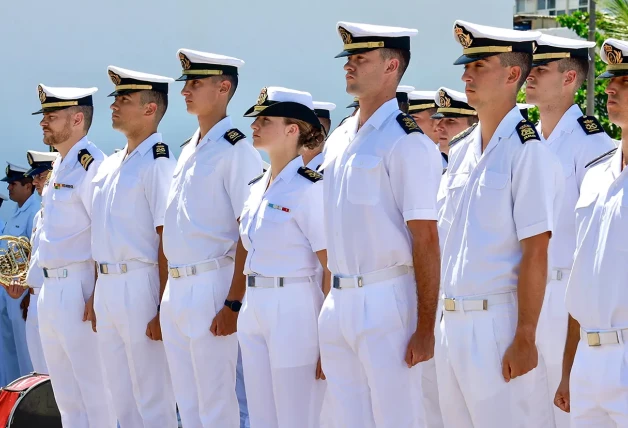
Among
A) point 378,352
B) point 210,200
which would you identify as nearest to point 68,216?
point 210,200

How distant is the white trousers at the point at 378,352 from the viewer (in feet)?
13.7

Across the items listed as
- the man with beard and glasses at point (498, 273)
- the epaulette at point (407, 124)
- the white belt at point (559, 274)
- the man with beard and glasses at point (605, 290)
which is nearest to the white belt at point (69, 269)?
the epaulette at point (407, 124)

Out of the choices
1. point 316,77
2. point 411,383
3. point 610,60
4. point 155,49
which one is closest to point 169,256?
point 411,383

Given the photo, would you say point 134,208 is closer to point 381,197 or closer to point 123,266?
point 123,266

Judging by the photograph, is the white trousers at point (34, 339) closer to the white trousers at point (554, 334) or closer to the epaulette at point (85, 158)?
the epaulette at point (85, 158)

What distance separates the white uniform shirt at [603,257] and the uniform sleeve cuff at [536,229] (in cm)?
11

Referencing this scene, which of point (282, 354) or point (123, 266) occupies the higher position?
point (123, 266)

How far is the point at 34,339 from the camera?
28.2 feet

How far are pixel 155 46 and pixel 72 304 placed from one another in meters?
4.46

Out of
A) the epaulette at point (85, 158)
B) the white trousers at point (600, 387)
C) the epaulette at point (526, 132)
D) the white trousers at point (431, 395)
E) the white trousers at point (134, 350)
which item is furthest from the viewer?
the epaulette at point (85, 158)

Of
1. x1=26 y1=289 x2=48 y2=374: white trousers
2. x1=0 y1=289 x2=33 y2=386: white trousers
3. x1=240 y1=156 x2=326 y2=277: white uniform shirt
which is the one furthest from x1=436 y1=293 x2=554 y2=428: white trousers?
x1=0 y1=289 x2=33 y2=386: white trousers

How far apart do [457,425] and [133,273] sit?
2465mm

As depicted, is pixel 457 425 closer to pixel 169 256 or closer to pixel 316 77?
pixel 169 256

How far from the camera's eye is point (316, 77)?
11016 mm
